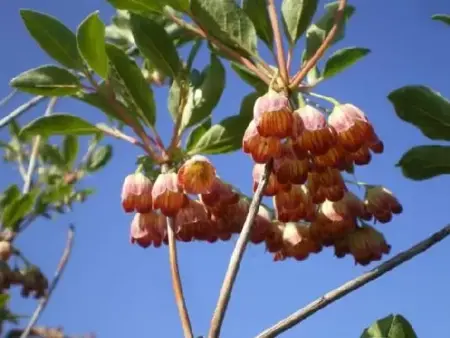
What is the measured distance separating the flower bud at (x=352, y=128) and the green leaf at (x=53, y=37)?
650mm

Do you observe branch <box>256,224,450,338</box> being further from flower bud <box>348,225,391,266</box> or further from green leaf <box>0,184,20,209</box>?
green leaf <box>0,184,20,209</box>

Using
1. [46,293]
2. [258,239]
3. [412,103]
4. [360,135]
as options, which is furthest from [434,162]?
[46,293]

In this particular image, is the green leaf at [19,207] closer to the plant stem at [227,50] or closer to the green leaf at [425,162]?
the plant stem at [227,50]

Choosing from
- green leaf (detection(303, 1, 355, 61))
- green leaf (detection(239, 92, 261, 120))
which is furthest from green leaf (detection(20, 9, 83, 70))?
green leaf (detection(303, 1, 355, 61))

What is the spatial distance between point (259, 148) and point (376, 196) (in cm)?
65

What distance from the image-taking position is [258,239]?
1.91 meters

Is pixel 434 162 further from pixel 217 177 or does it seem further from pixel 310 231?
pixel 217 177

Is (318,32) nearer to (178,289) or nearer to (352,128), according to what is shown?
(352,128)

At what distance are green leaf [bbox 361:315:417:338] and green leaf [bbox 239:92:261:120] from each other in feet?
1.88

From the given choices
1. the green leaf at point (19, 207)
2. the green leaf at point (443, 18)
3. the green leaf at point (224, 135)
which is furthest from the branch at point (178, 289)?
the green leaf at point (19, 207)

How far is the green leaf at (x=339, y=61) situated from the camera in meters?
1.84

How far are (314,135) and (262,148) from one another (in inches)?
3.9

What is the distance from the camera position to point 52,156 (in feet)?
16.4

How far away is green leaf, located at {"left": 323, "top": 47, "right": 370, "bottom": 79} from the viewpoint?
1.84m
